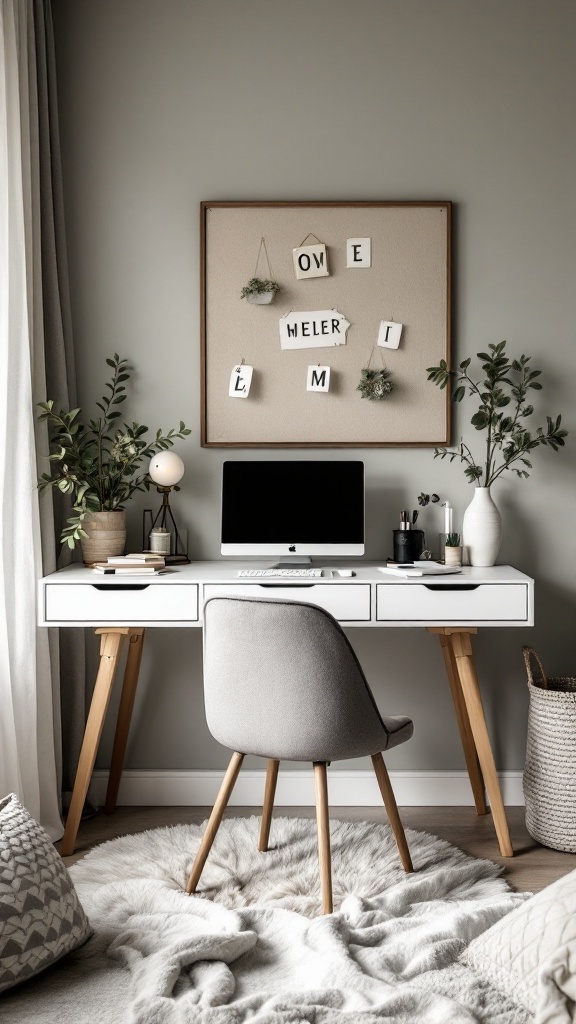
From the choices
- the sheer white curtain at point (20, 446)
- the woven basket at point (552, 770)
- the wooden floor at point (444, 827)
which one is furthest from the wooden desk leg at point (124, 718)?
the woven basket at point (552, 770)

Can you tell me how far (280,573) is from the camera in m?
2.62

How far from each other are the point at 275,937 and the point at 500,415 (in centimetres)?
175

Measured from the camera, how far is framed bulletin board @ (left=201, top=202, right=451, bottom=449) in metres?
2.94

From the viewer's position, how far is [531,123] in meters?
2.95

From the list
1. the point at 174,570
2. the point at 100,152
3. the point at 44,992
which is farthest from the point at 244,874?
the point at 100,152

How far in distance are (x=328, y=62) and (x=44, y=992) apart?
2.86m

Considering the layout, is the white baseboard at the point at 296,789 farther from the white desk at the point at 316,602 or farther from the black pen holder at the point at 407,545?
the black pen holder at the point at 407,545

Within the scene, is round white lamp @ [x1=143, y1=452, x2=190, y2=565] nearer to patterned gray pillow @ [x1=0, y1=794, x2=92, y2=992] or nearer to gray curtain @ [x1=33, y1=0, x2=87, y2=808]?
gray curtain @ [x1=33, y1=0, x2=87, y2=808]

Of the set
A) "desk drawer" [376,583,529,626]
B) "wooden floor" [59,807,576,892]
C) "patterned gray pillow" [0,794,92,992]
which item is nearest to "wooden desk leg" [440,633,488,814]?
"wooden floor" [59,807,576,892]

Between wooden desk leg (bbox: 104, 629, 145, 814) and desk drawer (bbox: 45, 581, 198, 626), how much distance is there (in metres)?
0.35

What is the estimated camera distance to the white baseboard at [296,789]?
117 inches

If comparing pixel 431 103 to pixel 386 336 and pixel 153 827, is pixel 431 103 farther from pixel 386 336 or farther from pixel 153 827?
pixel 153 827

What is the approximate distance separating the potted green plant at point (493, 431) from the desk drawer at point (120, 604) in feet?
3.17

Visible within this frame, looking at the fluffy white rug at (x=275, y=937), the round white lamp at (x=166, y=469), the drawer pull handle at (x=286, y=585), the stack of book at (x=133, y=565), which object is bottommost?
the fluffy white rug at (x=275, y=937)
